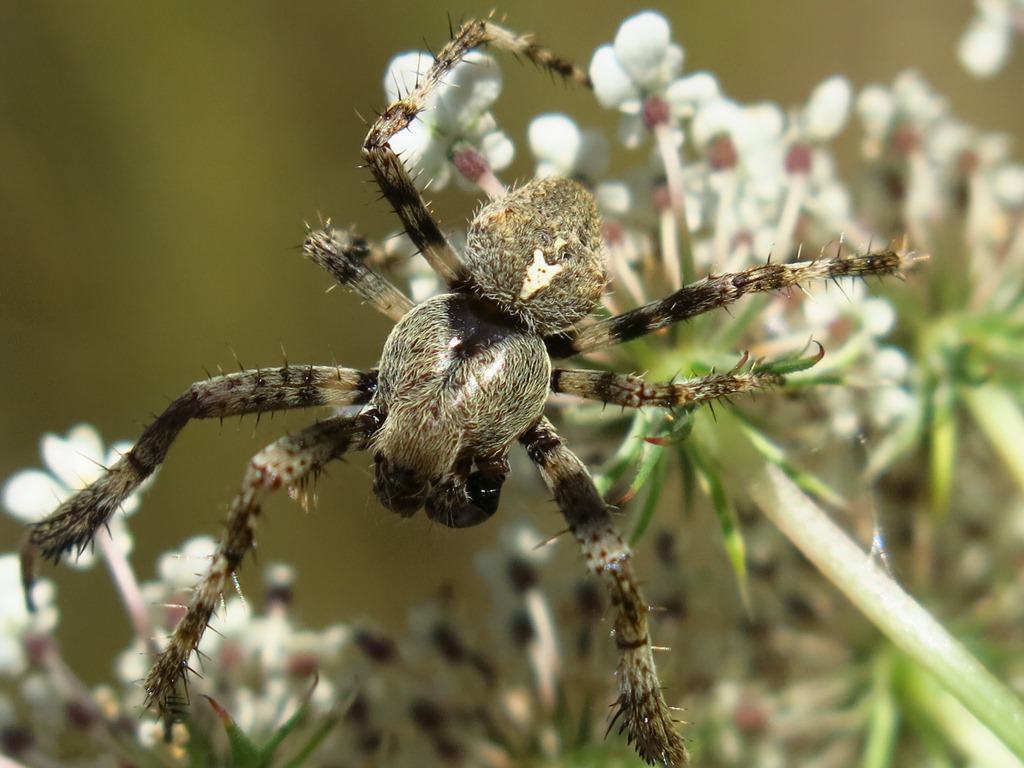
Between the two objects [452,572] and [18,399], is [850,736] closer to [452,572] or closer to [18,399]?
[452,572]

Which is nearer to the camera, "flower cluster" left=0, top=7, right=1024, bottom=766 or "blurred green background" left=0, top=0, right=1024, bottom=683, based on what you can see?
"flower cluster" left=0, top=7, right=1024, bottom=766

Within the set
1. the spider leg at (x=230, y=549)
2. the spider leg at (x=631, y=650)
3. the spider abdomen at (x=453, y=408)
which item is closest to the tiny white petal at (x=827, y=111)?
the spider abdomen at (x=453, y=408)

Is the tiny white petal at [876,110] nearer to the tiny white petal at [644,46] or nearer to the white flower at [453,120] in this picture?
the tiny white petal at [644,46]

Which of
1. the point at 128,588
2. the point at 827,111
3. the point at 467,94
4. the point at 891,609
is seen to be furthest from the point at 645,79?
the point at 128,588

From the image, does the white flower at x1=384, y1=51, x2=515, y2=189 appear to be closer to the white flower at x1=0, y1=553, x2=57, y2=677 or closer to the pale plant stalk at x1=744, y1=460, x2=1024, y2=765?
the pale plant stalk at x1=744, y1=460, x2=1024, y2=765

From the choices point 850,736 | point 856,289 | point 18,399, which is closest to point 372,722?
point 850,736

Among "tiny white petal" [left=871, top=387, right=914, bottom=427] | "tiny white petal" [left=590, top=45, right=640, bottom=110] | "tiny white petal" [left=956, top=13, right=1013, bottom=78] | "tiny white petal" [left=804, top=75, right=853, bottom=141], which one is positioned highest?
"tiny white petal" [left=956, top=13, right=1013, bottom=78]

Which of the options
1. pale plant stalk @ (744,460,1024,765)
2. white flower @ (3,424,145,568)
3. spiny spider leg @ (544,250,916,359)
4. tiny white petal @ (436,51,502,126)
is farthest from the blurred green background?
pale plant stalk @ (744,460,1024,765)

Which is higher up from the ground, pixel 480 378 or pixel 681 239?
pixel 681 239
